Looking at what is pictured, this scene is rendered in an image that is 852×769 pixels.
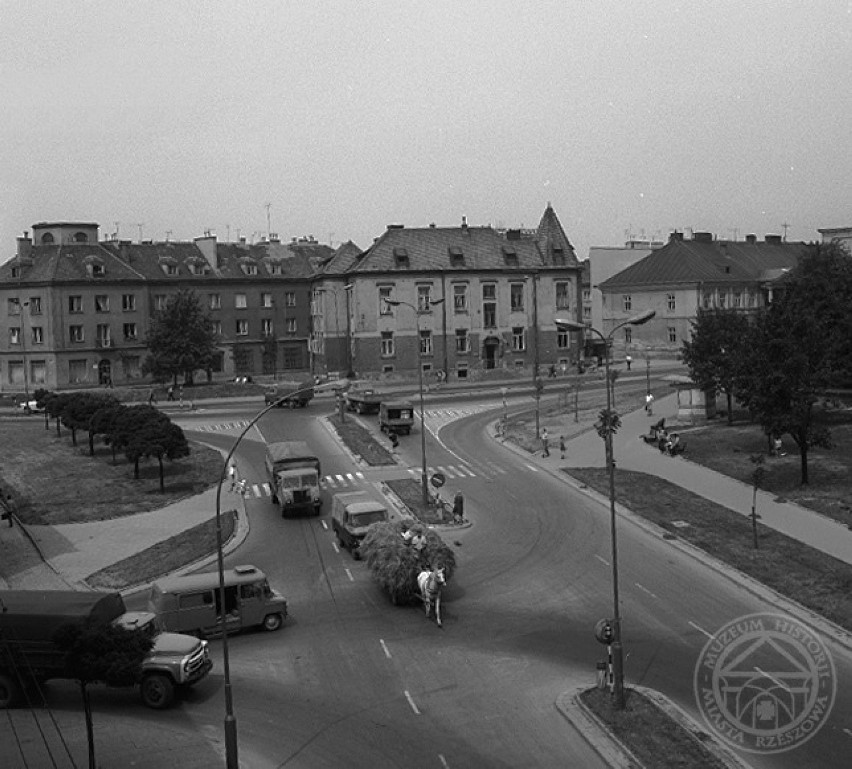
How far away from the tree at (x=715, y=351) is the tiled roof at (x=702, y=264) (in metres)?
35.0

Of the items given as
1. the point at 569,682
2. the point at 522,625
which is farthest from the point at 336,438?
the point at 569,682

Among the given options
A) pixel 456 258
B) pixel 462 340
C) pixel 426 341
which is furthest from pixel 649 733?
pixel 456 258

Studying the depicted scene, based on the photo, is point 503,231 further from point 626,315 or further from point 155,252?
point 155,252

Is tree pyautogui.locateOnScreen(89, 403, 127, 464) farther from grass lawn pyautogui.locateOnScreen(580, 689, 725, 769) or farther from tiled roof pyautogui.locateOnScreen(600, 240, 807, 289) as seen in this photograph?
tiled roof pyautogui.locateOnScreen(600, 240, 807, 289)

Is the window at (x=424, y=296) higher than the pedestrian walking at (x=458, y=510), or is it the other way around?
the window at (x=424, y=296)

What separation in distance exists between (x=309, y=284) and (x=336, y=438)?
4788 cm

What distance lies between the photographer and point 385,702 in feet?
82.7

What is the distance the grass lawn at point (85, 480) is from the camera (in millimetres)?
50031

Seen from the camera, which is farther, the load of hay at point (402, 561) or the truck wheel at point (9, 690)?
the load of hay at point (402, 561)

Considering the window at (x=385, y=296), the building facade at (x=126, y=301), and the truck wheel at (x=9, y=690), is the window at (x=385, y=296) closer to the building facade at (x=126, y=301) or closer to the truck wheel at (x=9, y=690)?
the building facade at (x=126, y=301)

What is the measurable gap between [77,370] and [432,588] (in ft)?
245

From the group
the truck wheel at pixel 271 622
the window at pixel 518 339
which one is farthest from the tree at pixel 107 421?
the window at pixel 518 339

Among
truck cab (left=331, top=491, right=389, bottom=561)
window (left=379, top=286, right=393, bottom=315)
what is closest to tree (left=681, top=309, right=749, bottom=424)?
truck cab (left=331, top=491, right=389, bottom=561)

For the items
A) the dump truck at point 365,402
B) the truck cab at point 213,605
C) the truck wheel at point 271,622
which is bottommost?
the truck wheel at point 271,622
